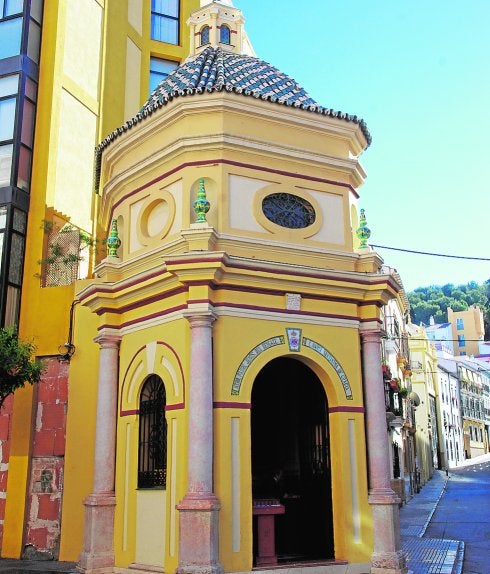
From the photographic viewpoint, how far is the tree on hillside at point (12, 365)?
40.7ft

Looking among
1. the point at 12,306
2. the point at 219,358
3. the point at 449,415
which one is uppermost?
the point at 449,415

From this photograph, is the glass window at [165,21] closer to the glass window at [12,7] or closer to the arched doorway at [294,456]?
the glass window at [12,7]

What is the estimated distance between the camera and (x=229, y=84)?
12859 mm

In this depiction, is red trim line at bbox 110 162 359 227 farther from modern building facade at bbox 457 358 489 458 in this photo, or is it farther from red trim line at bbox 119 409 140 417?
modern building facade at bbox 457 358 489 458

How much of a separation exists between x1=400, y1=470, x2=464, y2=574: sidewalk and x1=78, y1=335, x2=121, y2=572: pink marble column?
5448mm

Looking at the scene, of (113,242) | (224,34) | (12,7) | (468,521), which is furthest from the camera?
→ (468,521)

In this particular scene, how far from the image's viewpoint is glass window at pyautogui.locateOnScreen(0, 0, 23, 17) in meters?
18.0

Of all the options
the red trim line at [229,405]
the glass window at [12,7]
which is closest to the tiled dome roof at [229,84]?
the glass window at [12,7]

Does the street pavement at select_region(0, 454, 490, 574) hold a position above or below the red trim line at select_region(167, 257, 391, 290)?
below

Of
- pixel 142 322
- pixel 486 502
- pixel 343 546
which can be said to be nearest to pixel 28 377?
pixel 142 322

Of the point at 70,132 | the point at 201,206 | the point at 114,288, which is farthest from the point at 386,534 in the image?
the point at 70,132

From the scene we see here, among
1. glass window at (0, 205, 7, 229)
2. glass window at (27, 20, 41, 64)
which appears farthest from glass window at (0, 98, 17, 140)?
glass window at (0, 205, 7, 229)

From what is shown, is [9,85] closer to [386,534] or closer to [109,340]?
[109,340]

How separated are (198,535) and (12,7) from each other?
14.7m
